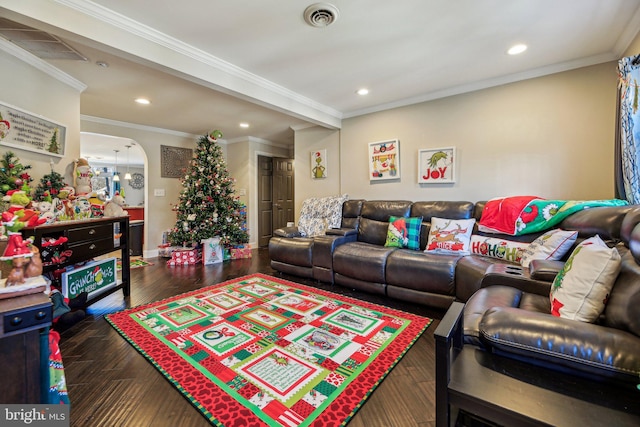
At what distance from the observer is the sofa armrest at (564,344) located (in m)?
0.82

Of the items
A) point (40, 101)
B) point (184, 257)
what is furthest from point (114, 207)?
point (184, 257)

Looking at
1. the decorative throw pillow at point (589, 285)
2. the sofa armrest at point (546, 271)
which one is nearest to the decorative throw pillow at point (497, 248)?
the sofa armrest at point (546, 271)

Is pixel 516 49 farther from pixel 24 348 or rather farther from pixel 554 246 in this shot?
pixel 24 348

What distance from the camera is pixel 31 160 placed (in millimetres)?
2525

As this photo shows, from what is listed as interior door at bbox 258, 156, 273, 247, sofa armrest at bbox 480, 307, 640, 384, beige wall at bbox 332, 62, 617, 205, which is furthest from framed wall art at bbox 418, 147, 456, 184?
interior door at bbox 258, 156, 273, 247

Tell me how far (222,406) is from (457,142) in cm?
362

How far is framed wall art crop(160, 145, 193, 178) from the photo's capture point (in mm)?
5090

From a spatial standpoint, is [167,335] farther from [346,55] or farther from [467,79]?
[467,79]

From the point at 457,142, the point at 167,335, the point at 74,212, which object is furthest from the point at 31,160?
the point at 457,142

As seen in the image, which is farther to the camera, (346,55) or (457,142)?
(457,142)

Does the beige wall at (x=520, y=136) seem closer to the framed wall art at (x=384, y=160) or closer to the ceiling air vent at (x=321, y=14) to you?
the framed wall art at (x=384, y=160)

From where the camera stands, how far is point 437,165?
3588 mm

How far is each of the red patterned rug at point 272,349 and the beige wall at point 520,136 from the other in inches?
77.8

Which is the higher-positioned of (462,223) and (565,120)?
(565,120)
